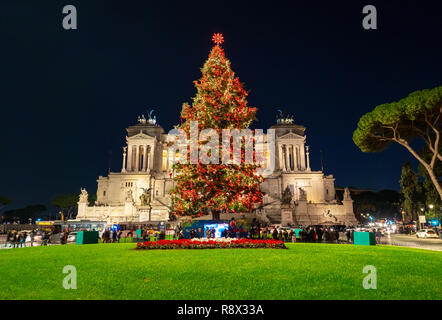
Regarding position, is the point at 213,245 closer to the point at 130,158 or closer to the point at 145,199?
the point at 145,199

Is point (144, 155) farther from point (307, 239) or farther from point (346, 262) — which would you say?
point (346, 262)

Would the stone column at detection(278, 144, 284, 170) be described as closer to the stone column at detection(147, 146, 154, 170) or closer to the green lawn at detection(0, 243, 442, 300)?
the stone column at detection(147, 146, 154, 170)

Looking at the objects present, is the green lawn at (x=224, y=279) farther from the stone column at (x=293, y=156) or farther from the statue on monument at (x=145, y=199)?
the stone column at (x=293, y=156)

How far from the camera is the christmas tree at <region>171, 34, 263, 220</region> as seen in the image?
61.7ft

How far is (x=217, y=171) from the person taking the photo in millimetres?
19000

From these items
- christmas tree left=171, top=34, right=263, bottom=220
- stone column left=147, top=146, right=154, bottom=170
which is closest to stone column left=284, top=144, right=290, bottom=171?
stone column left=147, top=146, right=154, bottom=170

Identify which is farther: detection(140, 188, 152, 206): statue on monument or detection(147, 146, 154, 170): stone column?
detection(147, 146, 154, 170): stone column

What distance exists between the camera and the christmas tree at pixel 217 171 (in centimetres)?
1880

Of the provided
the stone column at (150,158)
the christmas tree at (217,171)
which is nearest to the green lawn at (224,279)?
the christmas tree at (217,171)

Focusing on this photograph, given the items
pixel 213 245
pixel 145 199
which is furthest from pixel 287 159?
pixel 213 245
